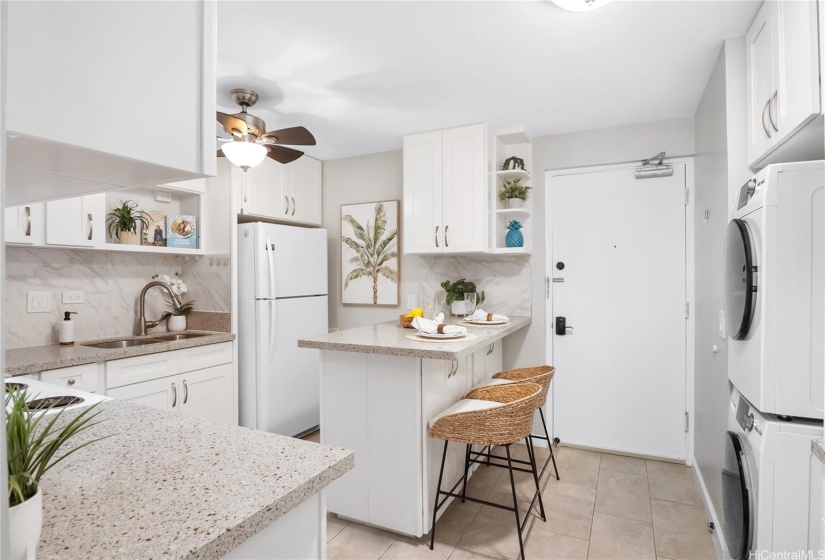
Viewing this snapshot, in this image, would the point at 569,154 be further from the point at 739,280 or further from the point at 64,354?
the point at 64,354

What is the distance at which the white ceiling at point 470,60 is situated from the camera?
1.93 meters

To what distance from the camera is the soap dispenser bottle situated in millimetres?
2746

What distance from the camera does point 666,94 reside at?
2.75 m

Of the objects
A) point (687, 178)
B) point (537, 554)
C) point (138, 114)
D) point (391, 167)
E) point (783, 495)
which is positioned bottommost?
point (537, 554)

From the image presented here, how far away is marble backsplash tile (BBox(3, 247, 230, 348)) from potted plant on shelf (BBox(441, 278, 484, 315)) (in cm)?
169

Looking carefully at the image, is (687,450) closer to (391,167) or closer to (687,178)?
(687,178)

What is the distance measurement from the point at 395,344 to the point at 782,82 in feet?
5.95

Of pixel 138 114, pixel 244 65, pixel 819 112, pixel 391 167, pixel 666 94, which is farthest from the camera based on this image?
pixel 391 167

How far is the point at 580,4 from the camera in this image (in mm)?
1817

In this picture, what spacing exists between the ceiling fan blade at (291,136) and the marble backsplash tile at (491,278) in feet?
5.49

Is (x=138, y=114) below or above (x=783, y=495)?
above

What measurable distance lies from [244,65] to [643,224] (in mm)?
2804

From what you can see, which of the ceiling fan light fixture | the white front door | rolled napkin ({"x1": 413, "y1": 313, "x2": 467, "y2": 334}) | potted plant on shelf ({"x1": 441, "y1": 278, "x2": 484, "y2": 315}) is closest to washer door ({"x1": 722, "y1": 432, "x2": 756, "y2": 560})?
rolled napkin ({"x1": 413, "y1": 313, "x2": 467, "y2": 334})

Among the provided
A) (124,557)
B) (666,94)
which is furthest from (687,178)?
(124,557)
